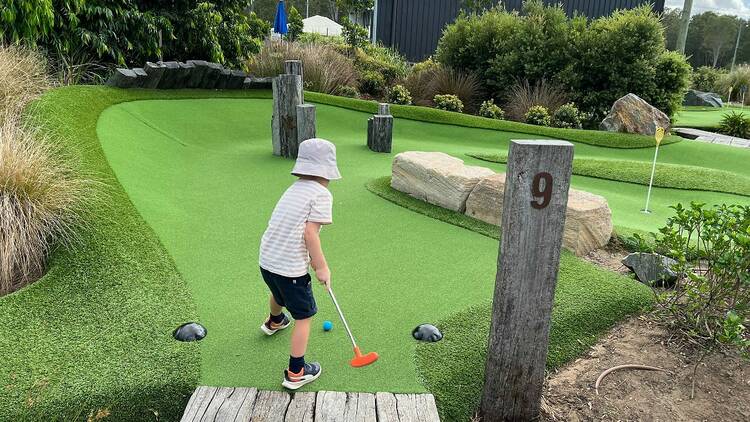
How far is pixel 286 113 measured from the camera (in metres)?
7.44

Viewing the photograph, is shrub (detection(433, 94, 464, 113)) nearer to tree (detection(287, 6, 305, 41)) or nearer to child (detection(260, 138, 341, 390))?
child (detection(260, 138, 341, 390))

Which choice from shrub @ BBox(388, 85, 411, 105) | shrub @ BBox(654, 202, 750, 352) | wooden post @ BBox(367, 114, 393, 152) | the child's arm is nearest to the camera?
the child's arm

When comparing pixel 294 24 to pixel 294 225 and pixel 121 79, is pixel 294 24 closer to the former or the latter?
pixel 121 79

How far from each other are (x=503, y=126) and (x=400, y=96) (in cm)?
285

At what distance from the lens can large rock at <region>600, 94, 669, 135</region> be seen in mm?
10570

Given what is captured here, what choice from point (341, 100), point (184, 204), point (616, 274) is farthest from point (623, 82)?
point (184, 204)

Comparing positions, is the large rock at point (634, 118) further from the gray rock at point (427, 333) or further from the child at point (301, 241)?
the child at point (301, 241)

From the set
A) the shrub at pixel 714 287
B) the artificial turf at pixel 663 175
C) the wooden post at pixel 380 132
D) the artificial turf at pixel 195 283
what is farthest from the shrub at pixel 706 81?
the shrub at pixel 714 287

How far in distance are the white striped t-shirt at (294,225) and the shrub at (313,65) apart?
1015 centimetres

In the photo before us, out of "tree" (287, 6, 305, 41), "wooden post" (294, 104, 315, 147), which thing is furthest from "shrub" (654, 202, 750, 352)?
"tree" (287, 6, 305, 41)

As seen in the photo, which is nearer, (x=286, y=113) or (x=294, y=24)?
(x=286, y=113)

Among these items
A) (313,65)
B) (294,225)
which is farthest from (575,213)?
(313,65)

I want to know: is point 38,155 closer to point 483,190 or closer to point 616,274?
point 483,190

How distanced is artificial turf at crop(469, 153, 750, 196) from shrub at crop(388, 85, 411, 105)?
14.7ft
